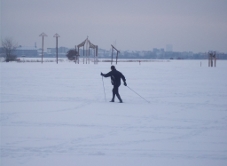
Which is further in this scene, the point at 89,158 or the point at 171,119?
the point at 171,119

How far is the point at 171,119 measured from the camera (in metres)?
10.6

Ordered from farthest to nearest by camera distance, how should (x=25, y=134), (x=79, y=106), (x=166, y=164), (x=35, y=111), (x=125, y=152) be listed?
(x=79, y=106), (x=35, y=111), (x=25, y=134), (x=125, y=152), (x=166, y=164)

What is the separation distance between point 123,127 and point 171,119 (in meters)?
2.05

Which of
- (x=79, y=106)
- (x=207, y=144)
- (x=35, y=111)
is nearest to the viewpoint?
(x=207, y=144)

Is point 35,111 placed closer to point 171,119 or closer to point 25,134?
point 25,134

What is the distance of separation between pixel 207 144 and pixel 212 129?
165 centimetres

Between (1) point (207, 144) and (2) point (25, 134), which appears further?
(2) point (25, 134)

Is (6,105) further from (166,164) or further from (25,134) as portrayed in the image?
(166,164)

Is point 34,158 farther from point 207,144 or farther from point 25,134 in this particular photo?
point 207,144

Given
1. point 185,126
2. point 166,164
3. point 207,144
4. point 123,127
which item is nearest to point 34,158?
point 166,164

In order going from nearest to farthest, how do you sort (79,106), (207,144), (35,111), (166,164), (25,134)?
(166,164) → (207,144) → (25,134) → (35,111) → (79,106)

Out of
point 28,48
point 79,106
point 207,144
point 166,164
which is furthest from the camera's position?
point 28,48

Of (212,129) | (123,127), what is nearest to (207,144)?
(212,129)

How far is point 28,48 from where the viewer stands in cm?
16650
